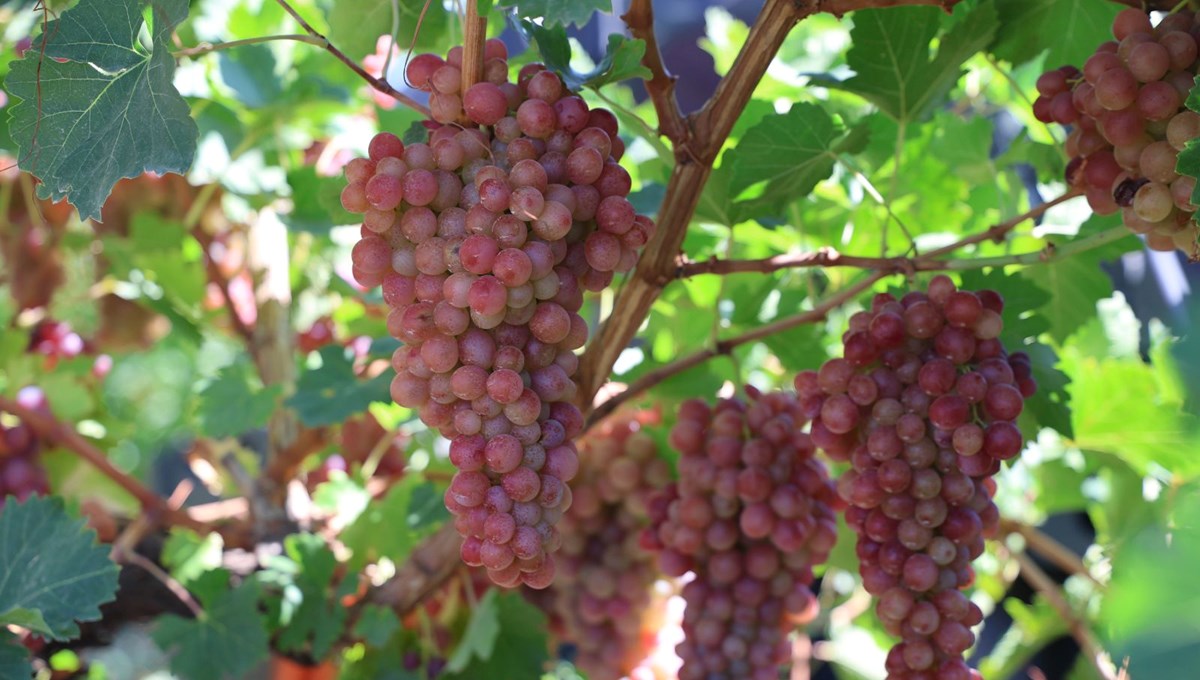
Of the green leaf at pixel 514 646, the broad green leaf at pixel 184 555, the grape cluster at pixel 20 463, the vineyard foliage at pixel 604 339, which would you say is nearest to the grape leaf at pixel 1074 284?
the vineyard foliage at pixel 604 339

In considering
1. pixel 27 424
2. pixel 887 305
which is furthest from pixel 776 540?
pixel 27 424

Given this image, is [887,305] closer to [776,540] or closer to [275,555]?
[776,540]

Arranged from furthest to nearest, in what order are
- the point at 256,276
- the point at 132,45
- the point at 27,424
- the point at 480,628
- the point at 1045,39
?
the point at 256,276, the point at 27,424, the point at 480,628, the point at 1045,39, the point at 132,45

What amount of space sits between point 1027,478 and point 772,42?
2.64 feet

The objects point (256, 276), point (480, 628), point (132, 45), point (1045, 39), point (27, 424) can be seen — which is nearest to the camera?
point (132, 45)

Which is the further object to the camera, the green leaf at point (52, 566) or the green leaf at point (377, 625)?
the green leaf at point (377, 625)

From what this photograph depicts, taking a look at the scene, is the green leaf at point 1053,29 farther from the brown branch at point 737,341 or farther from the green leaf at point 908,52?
the brown branch at point 737,341

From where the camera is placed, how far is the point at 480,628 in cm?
81

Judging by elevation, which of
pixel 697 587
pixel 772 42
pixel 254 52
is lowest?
pixel 697 587

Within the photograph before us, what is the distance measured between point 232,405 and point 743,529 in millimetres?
528

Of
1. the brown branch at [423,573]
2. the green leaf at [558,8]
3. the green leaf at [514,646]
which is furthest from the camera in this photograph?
the green leaf at [514,646]

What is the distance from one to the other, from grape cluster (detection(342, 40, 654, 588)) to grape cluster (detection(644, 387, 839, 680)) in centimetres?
26

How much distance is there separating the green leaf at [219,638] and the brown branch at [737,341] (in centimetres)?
35

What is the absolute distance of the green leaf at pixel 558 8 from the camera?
1.39 ft
